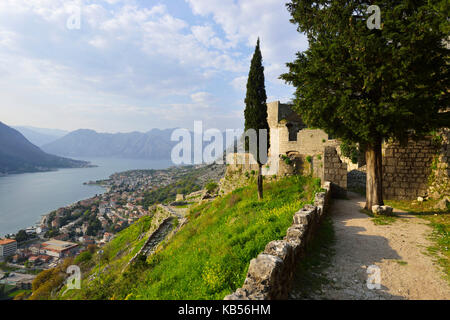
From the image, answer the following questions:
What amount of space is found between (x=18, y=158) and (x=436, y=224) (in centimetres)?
23102

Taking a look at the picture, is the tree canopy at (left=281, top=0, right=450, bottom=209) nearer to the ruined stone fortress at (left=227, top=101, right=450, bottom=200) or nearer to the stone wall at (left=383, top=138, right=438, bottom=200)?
the ruined stone fortress at (left=227, top=101, right=450, bottom=200)

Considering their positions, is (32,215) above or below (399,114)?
below

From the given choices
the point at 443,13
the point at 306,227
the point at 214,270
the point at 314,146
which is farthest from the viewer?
the point at 314,146

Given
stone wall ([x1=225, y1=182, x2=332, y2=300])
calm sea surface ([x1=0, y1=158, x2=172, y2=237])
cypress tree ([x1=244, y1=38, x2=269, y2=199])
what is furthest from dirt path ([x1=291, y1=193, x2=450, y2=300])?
calm sea surface ([x1=0, y1=158, x2=172, y2=237])

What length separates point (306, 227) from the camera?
525cm

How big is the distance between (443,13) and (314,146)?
556 inches

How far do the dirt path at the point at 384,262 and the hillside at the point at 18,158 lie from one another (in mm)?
203582

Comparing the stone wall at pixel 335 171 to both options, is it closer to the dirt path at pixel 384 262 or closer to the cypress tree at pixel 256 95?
the dirt path at pixel 384 262

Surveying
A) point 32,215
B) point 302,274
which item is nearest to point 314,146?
point 302,274

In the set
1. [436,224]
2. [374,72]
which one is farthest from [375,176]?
[374,72]

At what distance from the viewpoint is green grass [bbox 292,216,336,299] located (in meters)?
3.81

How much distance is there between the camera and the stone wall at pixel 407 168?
10.7 meters

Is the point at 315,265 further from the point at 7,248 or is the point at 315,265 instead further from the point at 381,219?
the point at 7,248

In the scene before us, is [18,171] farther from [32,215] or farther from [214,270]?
[214,270]
